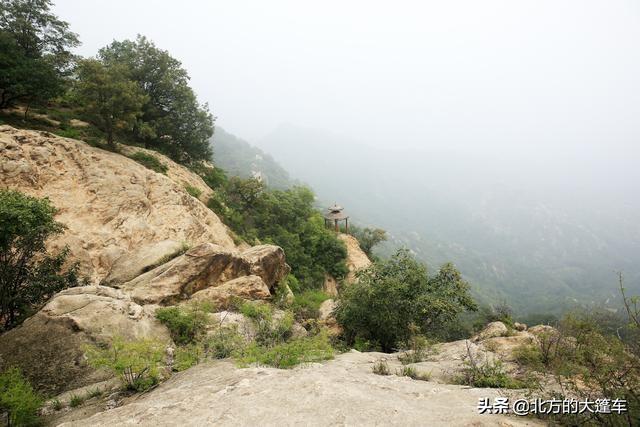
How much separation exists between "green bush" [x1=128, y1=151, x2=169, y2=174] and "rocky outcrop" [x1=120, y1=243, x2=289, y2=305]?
8.90 m

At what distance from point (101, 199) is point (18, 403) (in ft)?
36.4

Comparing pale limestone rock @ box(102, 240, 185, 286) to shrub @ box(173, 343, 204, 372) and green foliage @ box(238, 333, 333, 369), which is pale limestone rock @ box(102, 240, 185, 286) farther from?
green foliage @ box(238, 333, 333, 369)

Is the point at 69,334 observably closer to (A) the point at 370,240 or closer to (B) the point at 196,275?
(B) the point at 196,275

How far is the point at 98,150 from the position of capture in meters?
16.6

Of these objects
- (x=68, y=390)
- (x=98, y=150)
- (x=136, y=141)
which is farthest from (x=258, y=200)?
(x=68, y=390)

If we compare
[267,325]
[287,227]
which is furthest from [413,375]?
[287,227]

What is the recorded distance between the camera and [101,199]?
47.5 ft

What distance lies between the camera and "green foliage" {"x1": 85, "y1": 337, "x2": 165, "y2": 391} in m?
6.06

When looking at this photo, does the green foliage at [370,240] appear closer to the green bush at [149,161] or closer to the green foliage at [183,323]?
the green bush at [149,161]

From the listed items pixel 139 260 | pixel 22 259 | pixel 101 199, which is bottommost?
pixel 139 260

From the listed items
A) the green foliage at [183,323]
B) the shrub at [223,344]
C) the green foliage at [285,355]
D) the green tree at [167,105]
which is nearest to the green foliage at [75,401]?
the shrub at [223,344]

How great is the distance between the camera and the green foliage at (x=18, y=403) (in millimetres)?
5355

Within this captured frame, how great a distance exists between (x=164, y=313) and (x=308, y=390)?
6382 millimetres

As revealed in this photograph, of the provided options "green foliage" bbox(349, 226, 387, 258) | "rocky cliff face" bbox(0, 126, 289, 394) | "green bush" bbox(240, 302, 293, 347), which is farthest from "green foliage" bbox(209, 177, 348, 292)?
"green bush" bbox(240, 302, 293, 347)
